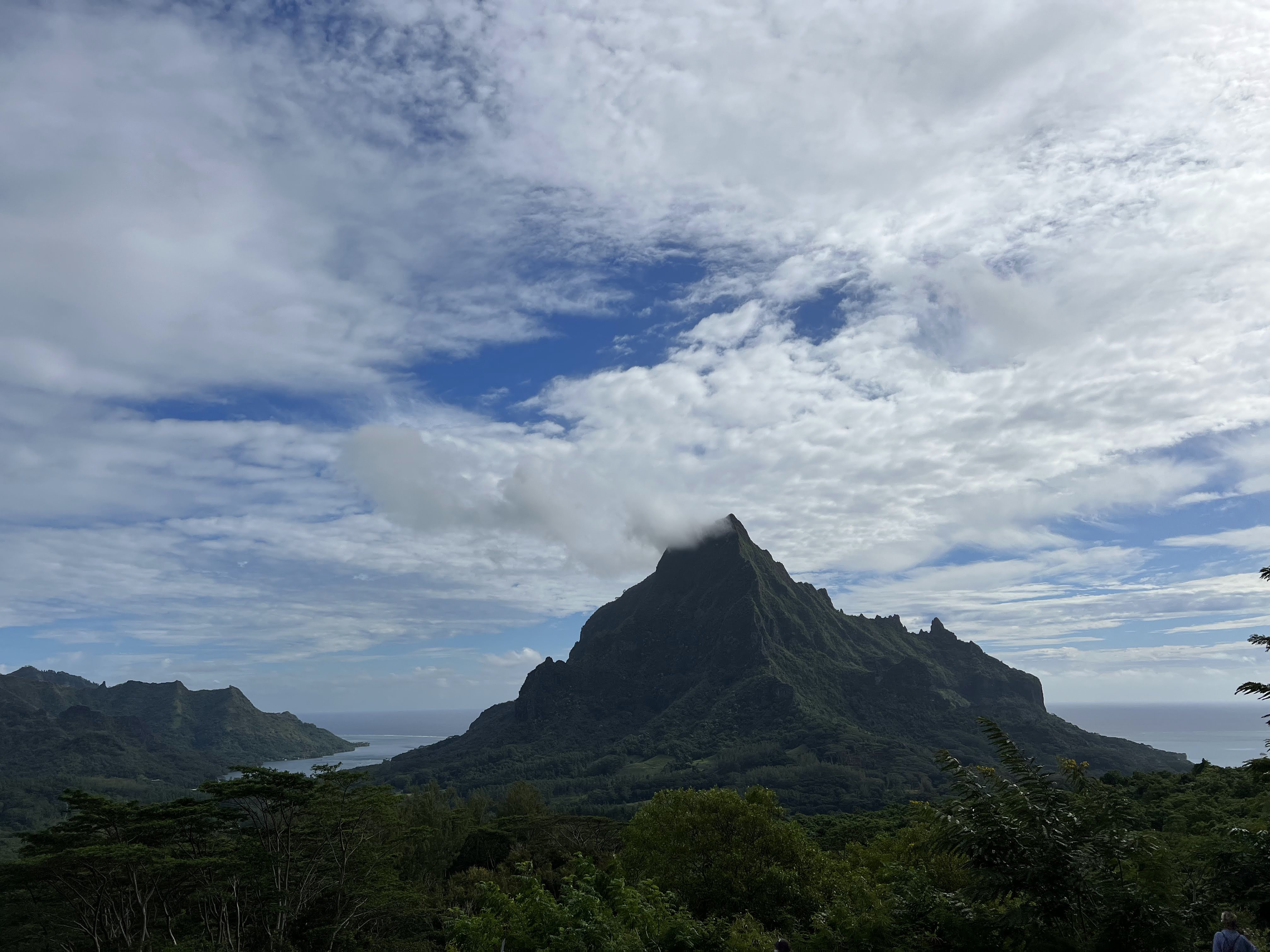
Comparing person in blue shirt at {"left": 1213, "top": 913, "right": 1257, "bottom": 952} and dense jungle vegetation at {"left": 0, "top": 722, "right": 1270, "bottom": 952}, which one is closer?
person in blue shirt at {"left": 1213, "top": 913, "right": 1257, "bottom": 952}

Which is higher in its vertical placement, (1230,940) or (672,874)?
(1230,940)

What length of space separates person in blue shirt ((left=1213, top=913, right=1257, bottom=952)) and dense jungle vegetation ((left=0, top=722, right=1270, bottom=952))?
1.40 feet

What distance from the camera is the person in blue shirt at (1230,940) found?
10352 mm

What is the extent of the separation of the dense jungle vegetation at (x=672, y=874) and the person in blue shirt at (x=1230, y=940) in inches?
16.8

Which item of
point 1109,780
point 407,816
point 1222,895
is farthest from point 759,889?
point 1109,780

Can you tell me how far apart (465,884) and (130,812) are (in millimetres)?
29178

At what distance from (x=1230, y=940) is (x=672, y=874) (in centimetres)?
2350

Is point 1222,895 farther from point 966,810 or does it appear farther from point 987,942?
point 966,810

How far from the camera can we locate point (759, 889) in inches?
1112

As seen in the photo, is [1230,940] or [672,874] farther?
[672,874]

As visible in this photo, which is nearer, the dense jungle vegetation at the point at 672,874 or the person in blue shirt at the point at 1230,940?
the person in blue shirt at the point at 1230,940

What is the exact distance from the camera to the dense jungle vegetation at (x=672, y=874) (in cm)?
1105

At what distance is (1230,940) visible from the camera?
10570 millimetres

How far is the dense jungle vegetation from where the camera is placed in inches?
435
